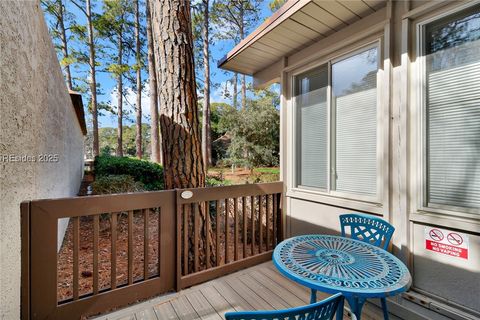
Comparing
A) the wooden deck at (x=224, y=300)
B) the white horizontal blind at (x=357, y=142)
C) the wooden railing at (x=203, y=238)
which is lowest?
the wooden deck at (x=224, y=300)

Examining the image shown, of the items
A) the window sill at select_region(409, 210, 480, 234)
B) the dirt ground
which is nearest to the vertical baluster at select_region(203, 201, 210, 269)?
the window sill at select_region(409, 210, 480, 234)

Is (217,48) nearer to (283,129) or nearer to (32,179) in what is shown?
(283,129)

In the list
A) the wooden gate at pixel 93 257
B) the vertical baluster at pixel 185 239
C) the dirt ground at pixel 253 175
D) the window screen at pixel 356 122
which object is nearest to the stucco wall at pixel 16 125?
the wooden gate at pixel 93 257

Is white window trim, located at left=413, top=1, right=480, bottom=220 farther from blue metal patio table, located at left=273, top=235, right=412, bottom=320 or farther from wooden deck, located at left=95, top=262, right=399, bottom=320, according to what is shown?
wooden deck, located at left=95, top=262, right=399, bottom=320

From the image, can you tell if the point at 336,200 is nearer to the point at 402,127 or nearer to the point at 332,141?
the point at 332,141

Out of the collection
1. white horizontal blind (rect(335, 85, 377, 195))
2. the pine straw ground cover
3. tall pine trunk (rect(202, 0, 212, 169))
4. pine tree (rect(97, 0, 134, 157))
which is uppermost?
pine tree (rect(97, 0, 134, 157))

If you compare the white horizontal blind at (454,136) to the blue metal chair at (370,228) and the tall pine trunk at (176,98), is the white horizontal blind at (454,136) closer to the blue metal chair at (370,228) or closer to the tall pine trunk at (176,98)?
the blue metal chair at (370,228)

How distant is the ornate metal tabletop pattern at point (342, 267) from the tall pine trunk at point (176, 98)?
4.02ft

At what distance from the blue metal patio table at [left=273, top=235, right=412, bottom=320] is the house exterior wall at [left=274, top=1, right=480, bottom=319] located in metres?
0.51

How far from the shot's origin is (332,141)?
2.63 m

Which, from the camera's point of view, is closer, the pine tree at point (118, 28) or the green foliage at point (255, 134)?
the green foliage at point (255, 134)

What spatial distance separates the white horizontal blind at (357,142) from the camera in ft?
7.50

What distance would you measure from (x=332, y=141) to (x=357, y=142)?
0.28m

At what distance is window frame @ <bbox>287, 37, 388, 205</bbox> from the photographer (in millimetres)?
2168
